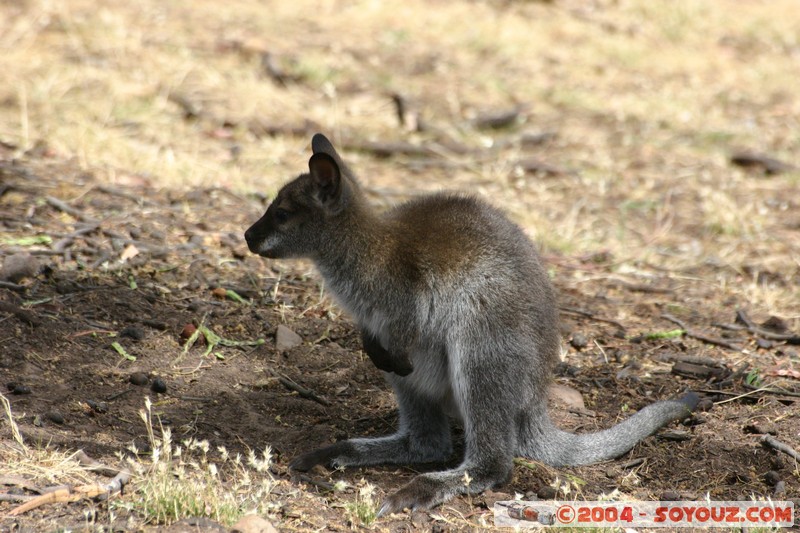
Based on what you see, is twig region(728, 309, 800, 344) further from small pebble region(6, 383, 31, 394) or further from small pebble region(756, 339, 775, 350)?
small pebble region(6, 383, 31, 394)

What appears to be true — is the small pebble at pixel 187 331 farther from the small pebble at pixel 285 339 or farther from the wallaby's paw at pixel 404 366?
the wallaby's paw at pixel 404 366

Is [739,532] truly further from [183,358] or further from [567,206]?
[567,206]

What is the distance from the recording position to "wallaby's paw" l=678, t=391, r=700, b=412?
14.4 ft

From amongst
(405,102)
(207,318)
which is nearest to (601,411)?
(207,318)

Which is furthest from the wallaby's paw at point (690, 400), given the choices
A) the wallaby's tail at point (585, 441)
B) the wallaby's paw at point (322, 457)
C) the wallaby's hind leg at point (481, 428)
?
the wallaby's paw at point (322, 457)

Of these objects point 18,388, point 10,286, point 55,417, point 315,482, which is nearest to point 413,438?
point 315,482

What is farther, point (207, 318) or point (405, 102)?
point (405, 102)

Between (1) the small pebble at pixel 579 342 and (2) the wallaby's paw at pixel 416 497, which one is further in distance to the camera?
(1) the small pebble at pixel 579 342

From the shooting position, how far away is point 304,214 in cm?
421

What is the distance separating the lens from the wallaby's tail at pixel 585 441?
4109 mm

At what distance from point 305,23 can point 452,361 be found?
25.2ft

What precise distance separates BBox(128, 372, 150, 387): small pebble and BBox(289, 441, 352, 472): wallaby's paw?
2.84ft

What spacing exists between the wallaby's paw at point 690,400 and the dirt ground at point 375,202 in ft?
0.29

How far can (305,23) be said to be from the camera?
10.8m
